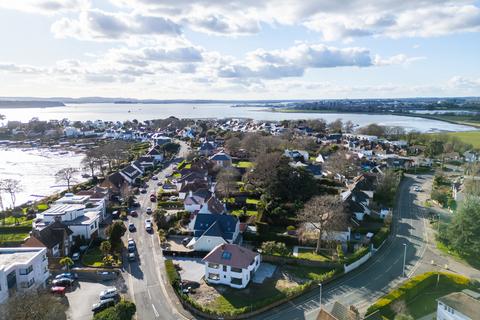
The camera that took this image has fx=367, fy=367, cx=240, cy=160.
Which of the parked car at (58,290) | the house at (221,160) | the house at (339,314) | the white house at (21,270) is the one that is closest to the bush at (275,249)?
the house at (339,314)

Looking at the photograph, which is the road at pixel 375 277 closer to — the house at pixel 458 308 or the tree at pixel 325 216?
the tree at pixel 325 216

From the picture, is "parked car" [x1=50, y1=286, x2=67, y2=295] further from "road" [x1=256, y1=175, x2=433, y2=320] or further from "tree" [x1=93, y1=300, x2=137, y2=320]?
"road" [x1=256, y1=175, x2=433, y2=320]

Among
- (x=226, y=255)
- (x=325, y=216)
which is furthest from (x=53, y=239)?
(x=325, y=216)

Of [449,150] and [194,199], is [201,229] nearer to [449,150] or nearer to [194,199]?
[194,199]

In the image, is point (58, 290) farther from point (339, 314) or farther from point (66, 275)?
point (339, 314)

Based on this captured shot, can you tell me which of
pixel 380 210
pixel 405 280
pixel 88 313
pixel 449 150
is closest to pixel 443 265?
pixel 405 280

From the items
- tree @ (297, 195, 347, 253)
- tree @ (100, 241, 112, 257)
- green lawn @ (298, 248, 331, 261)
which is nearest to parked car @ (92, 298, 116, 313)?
tree @ (100, 241, 112, 257)
